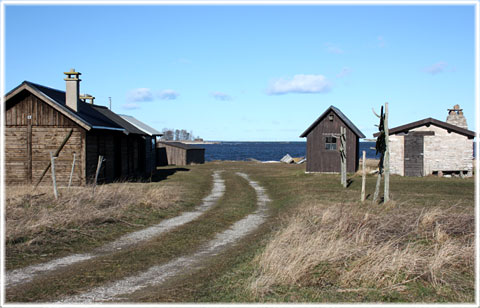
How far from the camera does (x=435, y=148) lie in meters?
34.4

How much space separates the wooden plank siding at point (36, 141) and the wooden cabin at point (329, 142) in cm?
1914

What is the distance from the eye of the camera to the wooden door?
34.3 meters

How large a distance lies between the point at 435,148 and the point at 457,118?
4196 millimetres

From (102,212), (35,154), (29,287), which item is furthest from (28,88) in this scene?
(29,287)

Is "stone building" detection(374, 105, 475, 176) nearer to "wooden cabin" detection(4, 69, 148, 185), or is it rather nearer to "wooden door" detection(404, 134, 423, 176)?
"wooden door" detection(404, 134, 423, 176)

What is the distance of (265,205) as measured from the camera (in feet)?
69.1

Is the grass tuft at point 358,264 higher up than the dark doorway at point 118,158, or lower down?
lower down

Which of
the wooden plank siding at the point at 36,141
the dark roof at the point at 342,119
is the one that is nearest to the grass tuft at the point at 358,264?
the wooden plank siding at the point at 36,141

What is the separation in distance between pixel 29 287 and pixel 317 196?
52.5 ft

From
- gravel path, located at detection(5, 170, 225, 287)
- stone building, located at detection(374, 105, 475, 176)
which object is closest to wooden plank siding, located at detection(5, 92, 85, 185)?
gravel path, located at detection(5, 170, 225, 287)

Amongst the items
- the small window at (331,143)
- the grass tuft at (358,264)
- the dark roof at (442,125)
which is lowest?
the grass tuft at (358,264)

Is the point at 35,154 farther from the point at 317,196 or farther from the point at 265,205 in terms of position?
the point at 317,196

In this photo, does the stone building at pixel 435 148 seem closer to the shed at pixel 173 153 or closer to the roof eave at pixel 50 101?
the roof eave at pixel 50 101

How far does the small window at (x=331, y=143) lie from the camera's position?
123 feet
